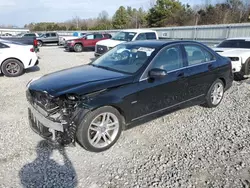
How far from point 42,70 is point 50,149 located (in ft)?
22.7

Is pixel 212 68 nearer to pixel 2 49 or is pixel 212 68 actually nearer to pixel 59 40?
pixel 2 49

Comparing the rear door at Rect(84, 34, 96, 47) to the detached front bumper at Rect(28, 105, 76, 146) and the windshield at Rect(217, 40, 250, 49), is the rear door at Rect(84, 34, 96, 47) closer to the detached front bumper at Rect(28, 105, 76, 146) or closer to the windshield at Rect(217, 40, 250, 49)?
the windshield at Rect(217, 40, 250, 49)

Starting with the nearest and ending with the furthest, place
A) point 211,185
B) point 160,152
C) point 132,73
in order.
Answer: point 211,185, point 160,152, point 132,73

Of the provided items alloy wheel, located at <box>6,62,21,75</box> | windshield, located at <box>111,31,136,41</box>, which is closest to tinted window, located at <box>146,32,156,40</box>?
windshield, located at <box>111,31,136,41</box>

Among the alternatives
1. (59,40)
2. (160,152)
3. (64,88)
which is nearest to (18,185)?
(64,88)

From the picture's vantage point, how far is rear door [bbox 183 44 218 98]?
4223 mm

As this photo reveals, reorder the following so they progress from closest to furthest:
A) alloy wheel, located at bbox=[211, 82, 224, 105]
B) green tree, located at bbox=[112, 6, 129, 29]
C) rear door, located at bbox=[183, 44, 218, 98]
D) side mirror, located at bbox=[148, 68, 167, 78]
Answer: side mirror, located at bbox=[148, 68, 167, 78] → rear door, located at bbox=[183, 44, 218, 98] → alloy wheel, located at bbox=[211, 82, 224, 105] → green tree, located at bbox=[112, 6, 129, 29]

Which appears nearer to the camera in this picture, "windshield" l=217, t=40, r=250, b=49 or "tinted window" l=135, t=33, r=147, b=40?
"windshield" l=217, t=40, r=250, b=49

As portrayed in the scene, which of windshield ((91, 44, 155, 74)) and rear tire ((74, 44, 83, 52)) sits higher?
rear tire ((74, 44, 83, 52))

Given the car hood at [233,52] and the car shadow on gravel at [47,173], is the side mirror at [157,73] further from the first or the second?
the car hood at [233,52]

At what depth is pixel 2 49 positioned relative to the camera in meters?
7.91

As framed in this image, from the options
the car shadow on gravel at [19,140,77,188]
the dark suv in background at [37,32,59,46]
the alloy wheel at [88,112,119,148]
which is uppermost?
the dark suv in background at [37,32,59,46]

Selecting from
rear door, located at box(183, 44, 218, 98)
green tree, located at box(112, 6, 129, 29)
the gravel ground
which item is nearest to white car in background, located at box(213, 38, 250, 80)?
rear door, located at box(183, 44, 218, 98)

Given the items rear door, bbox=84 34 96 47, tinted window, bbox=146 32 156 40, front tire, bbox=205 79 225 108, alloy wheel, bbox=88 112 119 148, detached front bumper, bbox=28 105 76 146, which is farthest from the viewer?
rear door, bbox=84 34 96 47
